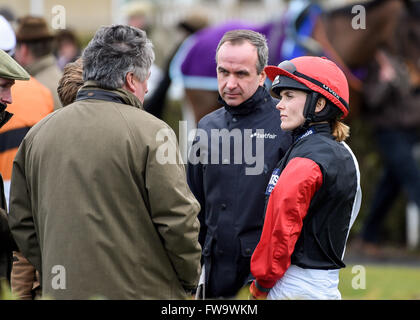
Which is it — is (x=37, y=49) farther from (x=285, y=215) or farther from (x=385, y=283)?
(x=385, y=283)

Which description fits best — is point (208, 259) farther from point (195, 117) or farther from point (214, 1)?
point (214, 1)

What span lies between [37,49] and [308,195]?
3.25m

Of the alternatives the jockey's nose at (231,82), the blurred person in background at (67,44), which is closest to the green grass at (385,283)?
the jockey's nose at (231,82)

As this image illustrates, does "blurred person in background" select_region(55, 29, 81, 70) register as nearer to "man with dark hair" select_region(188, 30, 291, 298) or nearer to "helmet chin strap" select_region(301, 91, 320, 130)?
"man with dark hair" select_region(188, 30, 291, 298)

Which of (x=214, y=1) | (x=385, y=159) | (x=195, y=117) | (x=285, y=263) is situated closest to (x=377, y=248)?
(x=385, y=159)

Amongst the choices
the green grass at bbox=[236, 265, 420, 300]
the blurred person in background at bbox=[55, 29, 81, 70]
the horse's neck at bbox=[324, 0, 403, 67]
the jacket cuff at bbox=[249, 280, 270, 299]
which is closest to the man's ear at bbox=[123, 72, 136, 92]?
the jacket cuff at bbox=[249, 280, 270, 299]

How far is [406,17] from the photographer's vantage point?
914 centimetres

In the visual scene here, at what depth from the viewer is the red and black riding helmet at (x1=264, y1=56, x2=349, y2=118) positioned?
3666mm

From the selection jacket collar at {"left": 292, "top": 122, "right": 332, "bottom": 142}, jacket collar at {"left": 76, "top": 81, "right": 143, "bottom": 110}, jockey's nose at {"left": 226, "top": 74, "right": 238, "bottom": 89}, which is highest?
jockey's nose at {"left": 226, "top": 74, "right": 238, "bottom": 89}

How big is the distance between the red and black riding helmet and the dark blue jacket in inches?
15.3

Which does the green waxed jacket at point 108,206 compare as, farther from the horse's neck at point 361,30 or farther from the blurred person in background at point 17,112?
the horse's neck at point 361,30

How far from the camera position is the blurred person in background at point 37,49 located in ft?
19.1

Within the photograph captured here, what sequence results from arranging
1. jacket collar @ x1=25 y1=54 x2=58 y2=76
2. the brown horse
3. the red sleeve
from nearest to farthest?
the red sleeve
jacket collar @ x1=25 y1=54 x2=58 y2=76
the brown horse

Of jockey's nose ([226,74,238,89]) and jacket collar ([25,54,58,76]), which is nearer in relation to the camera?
jockey's nose ([226,74,238,89])
